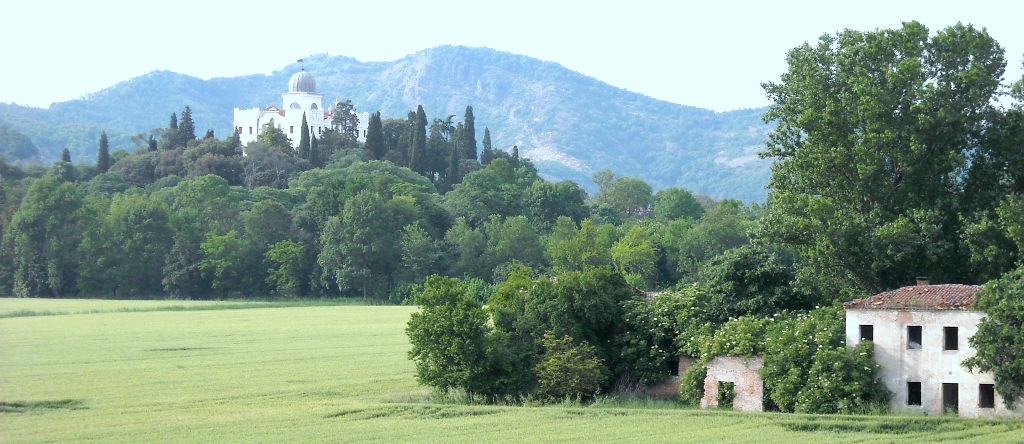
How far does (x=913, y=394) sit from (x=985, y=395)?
87.7 inches

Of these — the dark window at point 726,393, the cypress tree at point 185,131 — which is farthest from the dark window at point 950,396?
the cypress tree at point 185,131

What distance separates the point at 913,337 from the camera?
42.2 m

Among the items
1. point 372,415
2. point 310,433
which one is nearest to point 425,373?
point 372,415

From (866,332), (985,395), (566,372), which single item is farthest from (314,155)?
(985,395)

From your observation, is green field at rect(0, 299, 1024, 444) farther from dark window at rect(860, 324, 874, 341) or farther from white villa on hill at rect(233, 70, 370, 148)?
white villa on hill at rect(233, 70, 370, 148)

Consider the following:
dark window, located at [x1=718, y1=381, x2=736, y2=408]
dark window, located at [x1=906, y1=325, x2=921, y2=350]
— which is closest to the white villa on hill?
dark window, located at [x1=718, y1=381, x2=736, y2=408]

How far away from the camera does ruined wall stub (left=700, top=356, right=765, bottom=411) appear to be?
146 ft

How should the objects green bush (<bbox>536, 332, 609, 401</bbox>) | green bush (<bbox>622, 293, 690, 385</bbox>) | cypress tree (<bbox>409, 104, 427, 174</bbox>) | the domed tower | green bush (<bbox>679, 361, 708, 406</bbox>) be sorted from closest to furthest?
green bush (<bbox>679, 361, 708, 406</bbox>) < green bush (<bbox>536, 332, 609, 401</bbox>) < green bush (<bbox>622, 293, 690, 385</bbox>) < cypress tree (<bbox>409, 104, 427, 174</bbox>) < the domed tower

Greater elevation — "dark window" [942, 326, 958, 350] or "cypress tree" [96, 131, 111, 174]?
"cypress tree" [96, 131, 111, 174]

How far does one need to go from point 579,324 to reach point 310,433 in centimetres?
1492

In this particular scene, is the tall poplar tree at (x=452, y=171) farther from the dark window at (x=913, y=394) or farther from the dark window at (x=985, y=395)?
the dark window at (x=985, y=395)

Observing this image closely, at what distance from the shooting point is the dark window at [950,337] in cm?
4156

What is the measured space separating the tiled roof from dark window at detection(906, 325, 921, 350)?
28.0 inches

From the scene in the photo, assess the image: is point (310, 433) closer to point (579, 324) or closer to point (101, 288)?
point (579, 324)
